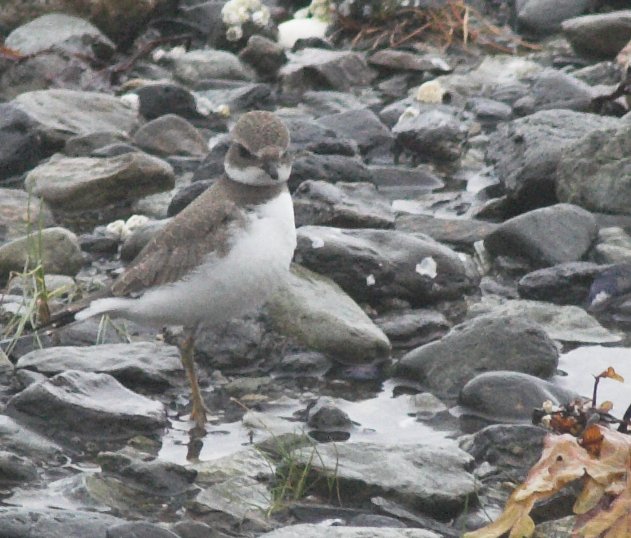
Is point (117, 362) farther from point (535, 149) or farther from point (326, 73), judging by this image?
point (326, 73)

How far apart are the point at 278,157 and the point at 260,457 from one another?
1478 millimetres

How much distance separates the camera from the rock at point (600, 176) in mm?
8664

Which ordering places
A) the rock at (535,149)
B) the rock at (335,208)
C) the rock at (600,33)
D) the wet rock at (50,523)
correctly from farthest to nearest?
the rock at (600,33) < the rock at (535,149) < the rock at (335,208) < the wet rock at (50,523)

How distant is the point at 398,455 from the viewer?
5383mm

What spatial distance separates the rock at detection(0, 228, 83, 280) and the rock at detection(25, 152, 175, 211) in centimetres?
112

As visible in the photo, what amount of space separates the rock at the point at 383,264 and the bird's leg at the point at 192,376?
1176 millimetres

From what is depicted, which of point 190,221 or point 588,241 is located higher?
point 190,221

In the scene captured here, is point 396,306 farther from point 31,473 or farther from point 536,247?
point 31,473

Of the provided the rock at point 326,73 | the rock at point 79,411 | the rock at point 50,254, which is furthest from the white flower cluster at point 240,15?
the rock at point 79,411

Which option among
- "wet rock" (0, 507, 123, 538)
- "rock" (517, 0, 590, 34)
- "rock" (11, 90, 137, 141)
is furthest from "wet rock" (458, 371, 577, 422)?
"rock" (517, 0, 590, 34)

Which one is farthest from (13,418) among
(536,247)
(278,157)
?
(536,247)

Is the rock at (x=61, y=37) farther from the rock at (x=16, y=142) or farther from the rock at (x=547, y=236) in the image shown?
the rock at (x=547, y=236)

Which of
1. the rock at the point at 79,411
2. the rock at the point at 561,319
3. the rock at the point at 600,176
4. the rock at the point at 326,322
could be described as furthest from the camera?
the rock at the point at 600,176

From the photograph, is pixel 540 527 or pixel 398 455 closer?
pixel 540 527
